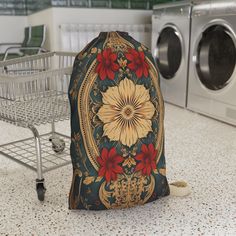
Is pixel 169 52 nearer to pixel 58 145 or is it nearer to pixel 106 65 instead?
pixel 58 145

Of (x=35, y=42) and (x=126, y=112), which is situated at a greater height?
(x=35, y=42)

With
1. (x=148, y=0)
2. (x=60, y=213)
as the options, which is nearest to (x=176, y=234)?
(x=60, y=213)

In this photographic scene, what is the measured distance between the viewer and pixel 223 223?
110 centimetres

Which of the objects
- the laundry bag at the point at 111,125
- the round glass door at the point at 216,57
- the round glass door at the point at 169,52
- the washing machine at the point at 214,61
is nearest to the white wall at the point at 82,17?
the round glass door at the point at 169,52

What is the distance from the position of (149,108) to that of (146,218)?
0.41m

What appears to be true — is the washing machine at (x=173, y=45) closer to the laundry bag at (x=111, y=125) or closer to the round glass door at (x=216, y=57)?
the round glass door at (x=216, y=57)

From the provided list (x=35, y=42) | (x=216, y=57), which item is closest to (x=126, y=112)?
(x=216, y=57)

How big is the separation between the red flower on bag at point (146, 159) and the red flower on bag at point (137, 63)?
0.27 meters

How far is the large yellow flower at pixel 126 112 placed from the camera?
1074 mm

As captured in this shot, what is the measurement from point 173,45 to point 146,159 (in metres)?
1.97

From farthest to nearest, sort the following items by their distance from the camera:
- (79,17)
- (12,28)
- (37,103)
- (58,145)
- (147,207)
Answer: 1. (12,28)
2. (79,17)
3. (58,145)
4. (37,103)
5. (147,207)

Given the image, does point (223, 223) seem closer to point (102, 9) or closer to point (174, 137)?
point (174, 137)

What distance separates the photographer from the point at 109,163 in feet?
3.57

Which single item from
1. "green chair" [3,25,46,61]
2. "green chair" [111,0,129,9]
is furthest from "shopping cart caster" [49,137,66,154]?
"green chair" [111,0,129,9]
